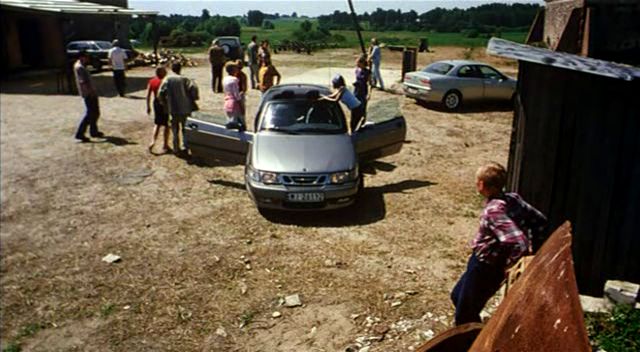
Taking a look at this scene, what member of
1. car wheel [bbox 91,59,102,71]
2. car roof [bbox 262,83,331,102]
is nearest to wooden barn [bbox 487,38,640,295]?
car roof [bbox 262,83,331,102]

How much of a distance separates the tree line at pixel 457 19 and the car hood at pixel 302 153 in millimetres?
60666

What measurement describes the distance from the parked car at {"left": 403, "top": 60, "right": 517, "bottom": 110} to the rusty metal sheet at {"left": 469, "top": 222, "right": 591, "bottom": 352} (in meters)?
14.6

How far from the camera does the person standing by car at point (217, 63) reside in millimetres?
18205

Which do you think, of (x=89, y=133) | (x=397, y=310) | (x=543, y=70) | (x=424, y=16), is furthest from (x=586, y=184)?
(x=424, y=16)

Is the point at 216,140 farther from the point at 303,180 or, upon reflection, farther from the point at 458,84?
the point at 458,84

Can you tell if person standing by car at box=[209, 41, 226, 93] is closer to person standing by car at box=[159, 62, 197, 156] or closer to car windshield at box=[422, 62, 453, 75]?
car windshield at box=[422, 62, 453, 75]

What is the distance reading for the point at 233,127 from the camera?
902cm

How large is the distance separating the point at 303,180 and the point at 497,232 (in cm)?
420

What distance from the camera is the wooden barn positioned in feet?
16.5

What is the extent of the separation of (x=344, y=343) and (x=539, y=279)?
313 cm

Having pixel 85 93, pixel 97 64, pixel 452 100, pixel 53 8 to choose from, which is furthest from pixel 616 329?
pixel 97 64

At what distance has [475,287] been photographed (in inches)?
165

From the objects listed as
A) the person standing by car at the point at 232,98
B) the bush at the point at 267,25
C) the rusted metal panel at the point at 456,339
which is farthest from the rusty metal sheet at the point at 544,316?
the bush at the point at 267,25

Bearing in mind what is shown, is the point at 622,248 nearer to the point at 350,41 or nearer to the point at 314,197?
the point at 314,197
